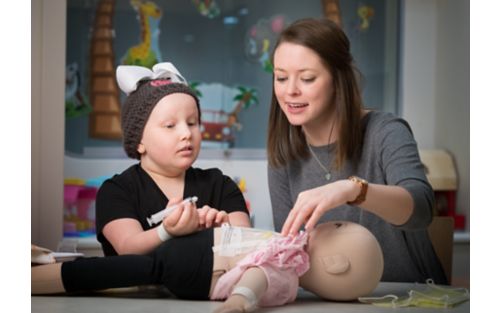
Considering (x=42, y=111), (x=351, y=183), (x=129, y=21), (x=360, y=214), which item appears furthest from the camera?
(x=129, y=21)

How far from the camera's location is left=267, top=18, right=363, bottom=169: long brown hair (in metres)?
1.34

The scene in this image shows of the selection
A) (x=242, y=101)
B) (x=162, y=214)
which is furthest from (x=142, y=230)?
(x=242, y=101)

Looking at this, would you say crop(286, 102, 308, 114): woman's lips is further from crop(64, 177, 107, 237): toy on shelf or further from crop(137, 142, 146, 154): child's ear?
crop(64, 177, 107, 237): toy on shelf

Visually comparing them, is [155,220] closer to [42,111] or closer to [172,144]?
[172,144]

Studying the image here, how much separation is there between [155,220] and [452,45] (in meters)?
2.04

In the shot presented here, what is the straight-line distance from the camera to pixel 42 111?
2410mm

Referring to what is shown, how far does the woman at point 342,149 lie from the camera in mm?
1176

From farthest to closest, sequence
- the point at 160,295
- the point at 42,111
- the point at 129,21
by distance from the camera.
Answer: the point at 129,21 < the point at 42,111 < the point at 160,295

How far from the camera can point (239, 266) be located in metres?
1.08

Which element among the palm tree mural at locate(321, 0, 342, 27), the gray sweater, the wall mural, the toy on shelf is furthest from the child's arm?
the palm tree mural at locate(321, 0, 342, 27)
